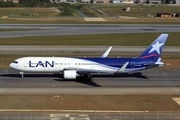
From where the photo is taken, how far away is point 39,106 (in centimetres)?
3631

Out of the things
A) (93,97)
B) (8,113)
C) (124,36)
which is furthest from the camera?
(124,36)

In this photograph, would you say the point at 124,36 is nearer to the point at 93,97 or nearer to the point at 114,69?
the point at 114,69

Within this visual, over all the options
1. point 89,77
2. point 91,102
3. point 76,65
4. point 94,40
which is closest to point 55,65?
point 76,65

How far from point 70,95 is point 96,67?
9.95 m

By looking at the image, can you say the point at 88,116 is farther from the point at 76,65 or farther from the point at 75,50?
the point at 75,50

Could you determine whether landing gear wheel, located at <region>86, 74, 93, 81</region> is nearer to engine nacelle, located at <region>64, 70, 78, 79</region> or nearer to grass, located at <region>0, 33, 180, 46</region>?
engine nacelle, located at <region>64, 70, 78, 79</region>

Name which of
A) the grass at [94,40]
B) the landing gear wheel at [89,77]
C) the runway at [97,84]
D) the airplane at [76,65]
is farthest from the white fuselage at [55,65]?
the grass at [94,40]

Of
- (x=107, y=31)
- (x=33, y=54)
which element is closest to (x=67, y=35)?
(x=107, y=31)

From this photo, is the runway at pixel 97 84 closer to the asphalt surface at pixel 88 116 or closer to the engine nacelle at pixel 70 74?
the engine nacelle at pixel 70 74

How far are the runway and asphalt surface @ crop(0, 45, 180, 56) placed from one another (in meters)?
19.8

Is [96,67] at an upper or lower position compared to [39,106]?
upper

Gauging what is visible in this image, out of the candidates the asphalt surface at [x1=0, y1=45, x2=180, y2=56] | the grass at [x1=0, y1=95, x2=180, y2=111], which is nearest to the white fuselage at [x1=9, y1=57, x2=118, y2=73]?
the grass at [x1=0, y1=95, x2=180, y2=111]

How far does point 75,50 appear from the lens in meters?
77.5

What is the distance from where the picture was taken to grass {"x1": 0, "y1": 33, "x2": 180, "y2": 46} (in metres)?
88.8
